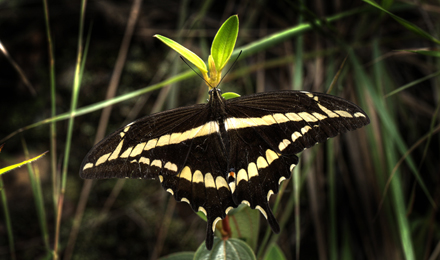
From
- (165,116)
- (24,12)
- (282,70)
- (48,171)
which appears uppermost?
(24,12)

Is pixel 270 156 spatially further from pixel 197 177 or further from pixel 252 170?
pixel 197 177

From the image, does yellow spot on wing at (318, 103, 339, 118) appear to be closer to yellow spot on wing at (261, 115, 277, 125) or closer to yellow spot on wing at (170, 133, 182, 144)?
yellow spot on wing at (261, 115, 277, 125)

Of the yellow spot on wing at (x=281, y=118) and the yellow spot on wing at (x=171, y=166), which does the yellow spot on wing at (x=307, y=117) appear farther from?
the yellow spot on wing at (x=171, y=166)

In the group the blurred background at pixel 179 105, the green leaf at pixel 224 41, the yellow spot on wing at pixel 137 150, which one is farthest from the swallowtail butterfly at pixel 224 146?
the blurred background at pixel 179 105

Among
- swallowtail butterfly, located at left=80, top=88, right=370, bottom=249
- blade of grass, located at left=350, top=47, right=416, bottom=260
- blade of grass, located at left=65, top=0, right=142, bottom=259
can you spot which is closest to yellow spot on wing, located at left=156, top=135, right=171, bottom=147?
swallowtail butterfly, located at left=80, top=88, right=370, bottom=249

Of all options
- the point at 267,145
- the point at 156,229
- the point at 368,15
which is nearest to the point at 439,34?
the point at 368,15

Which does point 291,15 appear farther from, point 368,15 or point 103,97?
point 103,97
